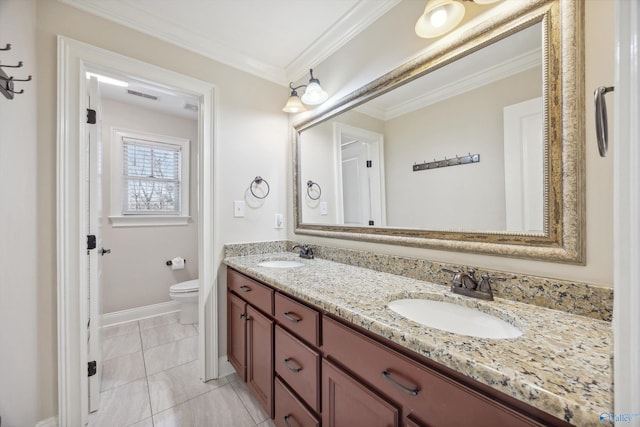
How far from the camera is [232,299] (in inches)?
71.7

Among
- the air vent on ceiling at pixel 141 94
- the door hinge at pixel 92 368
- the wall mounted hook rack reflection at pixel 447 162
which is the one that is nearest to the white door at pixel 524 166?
the wall mounted hook rack reflection at pixel 447 162

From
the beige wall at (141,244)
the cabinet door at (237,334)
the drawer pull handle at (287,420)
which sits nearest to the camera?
the drawer pull handle at (287,420)

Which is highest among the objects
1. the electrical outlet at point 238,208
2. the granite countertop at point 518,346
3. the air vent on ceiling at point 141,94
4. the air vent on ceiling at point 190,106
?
the air vent on ceiling at point 141,94

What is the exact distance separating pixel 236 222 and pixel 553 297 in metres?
1.88

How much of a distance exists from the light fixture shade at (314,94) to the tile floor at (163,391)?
6.93 ft

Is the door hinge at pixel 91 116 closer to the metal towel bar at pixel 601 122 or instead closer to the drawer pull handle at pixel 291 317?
the drawer pull handle at pixel 291 317

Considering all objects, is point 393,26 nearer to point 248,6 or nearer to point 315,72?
point 315,72

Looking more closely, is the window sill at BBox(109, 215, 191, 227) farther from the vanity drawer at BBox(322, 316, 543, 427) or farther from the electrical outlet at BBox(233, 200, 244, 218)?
the vanity drawer at BBox(322, 316, 543, 427)

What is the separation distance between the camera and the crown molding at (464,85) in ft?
3.17

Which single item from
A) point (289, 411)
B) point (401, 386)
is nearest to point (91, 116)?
point (289, 411)

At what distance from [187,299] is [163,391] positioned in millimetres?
1073

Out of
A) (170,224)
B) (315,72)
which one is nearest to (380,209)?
(315,72)

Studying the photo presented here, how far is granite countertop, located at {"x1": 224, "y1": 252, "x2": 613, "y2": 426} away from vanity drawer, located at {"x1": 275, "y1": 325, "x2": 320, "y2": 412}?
237 millimetres

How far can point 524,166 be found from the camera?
98cm
